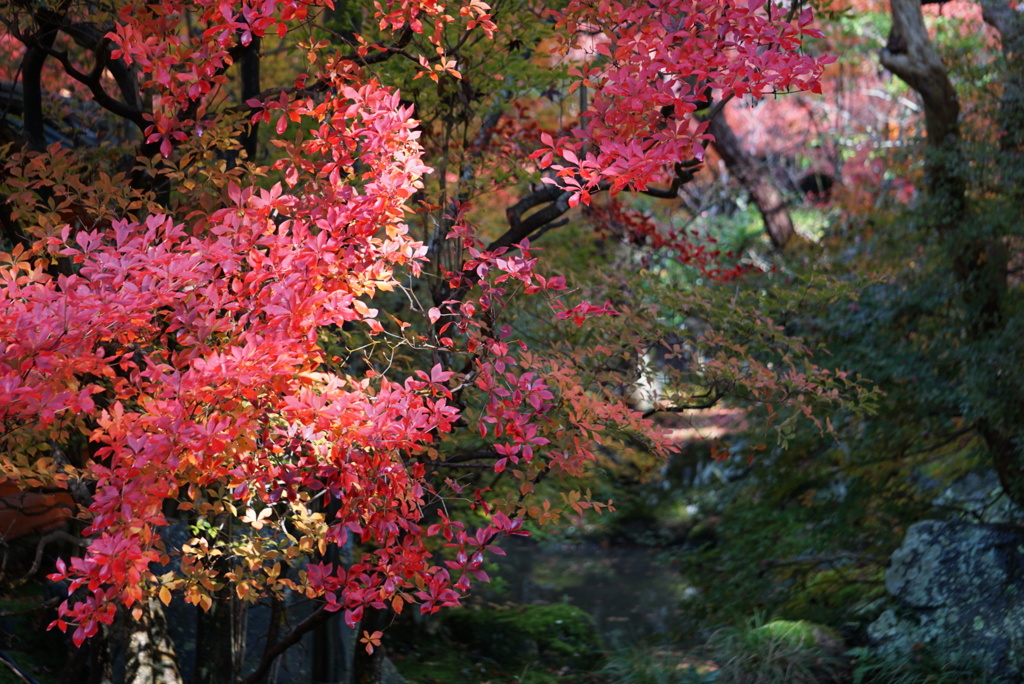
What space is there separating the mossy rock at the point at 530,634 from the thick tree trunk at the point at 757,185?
15.7 feet

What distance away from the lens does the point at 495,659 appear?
6.55m

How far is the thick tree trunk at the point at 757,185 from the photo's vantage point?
9320mm

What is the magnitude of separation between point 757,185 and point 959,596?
5.46 metres

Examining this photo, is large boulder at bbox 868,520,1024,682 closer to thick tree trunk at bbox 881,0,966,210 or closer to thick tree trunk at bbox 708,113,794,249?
thick tree trunk at bbox 881,0,966,210

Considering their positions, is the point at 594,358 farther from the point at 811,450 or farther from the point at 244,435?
the point at 811,450

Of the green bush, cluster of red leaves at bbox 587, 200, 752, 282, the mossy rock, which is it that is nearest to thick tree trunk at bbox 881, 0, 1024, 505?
cluster of red leaves at bbox 587, 200, 752, 282

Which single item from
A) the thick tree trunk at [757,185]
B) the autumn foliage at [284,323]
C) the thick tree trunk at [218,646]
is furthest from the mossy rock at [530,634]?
the thick tree trunk at [757,185]

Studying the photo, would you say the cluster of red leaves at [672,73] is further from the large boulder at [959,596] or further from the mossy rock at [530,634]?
the mossy rock at [530,634]

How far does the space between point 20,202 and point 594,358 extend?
2.43m

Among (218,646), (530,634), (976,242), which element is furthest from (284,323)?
(530,634)

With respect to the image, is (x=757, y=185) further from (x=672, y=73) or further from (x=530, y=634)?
(x=672, y=73)

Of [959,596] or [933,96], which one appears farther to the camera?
[933,96]

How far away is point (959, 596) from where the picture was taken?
503 cm

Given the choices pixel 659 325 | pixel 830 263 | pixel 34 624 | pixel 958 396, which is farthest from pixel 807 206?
pixel 34 624
